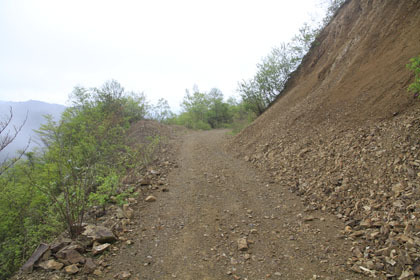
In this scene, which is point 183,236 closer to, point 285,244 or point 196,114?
point 285,244

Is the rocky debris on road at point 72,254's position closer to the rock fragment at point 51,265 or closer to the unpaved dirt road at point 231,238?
the rock fragment at point 51,265

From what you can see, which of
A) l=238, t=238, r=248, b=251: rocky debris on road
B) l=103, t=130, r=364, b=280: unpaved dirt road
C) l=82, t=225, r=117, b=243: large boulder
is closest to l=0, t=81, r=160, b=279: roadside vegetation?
l=82, t=225, r=117, b=243: large boulder

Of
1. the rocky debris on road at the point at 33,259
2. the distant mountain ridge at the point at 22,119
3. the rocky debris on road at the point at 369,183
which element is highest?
the distant mountain ridge at the point at 22,119

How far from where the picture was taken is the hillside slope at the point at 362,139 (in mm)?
2980

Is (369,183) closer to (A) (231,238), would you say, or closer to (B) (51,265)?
(A) (231,238)

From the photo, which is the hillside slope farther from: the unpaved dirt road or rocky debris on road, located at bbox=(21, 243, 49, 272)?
rocky debris on road, located at bbox=(21, 243, 49, 272)

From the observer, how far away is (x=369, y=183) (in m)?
3.87

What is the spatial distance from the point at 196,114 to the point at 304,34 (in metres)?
19.6

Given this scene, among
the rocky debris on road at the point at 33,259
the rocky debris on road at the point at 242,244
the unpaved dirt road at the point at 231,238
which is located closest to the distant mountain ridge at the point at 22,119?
the rocky debris on road at the point at 33,259

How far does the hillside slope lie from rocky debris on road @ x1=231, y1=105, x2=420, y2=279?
14 mm

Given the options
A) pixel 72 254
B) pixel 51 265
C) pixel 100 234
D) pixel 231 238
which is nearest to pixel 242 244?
pixel 231 238

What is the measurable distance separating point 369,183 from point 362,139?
1.44 m

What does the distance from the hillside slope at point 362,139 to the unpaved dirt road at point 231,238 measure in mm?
327

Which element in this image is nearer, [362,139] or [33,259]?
[33,259]
